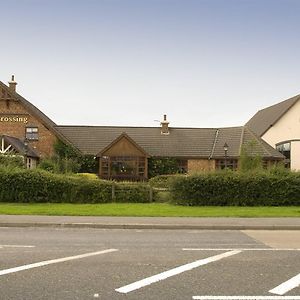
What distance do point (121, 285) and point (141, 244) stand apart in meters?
4.66

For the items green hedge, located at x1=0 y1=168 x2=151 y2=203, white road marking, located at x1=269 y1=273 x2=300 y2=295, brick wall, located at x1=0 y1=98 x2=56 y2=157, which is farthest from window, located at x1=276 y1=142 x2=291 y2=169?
Answer: white road marking, located at x1=269 y1=273 x2=300 y2=295

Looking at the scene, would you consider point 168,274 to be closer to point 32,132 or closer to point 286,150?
point 32,132

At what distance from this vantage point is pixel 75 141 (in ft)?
154

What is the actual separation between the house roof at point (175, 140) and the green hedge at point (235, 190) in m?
20.3

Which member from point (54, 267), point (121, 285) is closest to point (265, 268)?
point (121, 285)

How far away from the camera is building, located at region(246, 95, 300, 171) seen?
55.8 m

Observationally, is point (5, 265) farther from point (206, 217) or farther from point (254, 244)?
point (206, 217)

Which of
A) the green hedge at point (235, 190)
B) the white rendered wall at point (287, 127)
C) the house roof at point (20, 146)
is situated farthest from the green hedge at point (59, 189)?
the white rendered wall at point (287, 127)

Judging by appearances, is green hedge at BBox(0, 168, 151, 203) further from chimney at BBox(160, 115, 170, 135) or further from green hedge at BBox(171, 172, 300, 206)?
chimney at BBox(160, 115, 170, 135)

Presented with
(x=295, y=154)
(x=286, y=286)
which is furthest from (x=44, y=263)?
(x=295, y=154)

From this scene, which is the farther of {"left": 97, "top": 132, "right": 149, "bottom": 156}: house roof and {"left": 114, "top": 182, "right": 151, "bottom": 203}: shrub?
{"left": 97, "top": 132, "right": 149, "bottom": 156}: house roof

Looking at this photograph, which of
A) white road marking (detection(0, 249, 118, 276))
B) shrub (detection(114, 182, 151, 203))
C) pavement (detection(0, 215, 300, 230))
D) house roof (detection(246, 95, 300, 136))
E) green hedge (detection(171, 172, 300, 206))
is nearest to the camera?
white road marking (detection(0, 249, 118, 276))

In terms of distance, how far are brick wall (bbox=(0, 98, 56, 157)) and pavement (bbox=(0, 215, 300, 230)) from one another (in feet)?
90.4

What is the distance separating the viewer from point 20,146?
138ft
